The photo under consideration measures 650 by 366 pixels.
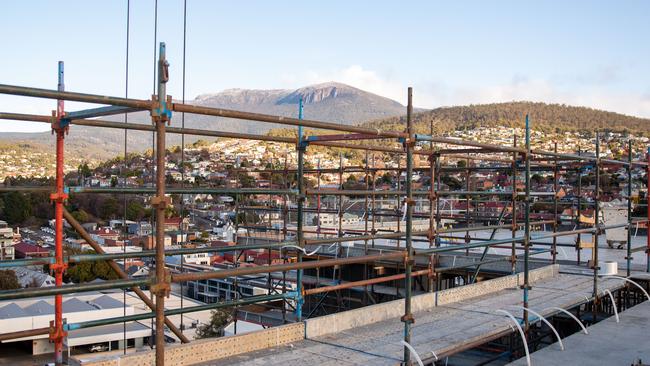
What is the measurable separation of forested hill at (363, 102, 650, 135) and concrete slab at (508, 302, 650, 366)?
5824 cm

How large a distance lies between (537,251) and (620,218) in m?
3.34

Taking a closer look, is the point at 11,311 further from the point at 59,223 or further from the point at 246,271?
the point at 246,271

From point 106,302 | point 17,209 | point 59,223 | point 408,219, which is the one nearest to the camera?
point 59,223

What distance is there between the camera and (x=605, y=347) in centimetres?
539

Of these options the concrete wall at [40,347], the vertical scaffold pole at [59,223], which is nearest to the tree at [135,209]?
the concrete wall at [40,347]

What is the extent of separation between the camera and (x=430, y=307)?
617 cm

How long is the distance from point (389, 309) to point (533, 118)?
7077 cm

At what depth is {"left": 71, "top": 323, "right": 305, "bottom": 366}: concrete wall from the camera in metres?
3.83

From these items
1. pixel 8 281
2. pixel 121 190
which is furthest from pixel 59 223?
pixel 8 281

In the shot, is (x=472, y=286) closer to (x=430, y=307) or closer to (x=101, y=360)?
(x=430, y=307)

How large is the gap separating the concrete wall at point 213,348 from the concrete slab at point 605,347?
1.66 meters

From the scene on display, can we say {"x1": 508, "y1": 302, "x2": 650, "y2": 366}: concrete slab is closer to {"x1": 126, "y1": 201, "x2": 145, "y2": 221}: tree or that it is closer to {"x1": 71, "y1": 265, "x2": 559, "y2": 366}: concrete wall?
{"x1": 71, "y1": 265, "x2": 559, "y2": 366}: concrete wall

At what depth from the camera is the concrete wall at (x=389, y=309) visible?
5.02 m

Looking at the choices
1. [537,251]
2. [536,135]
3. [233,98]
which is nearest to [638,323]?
[537,251]
